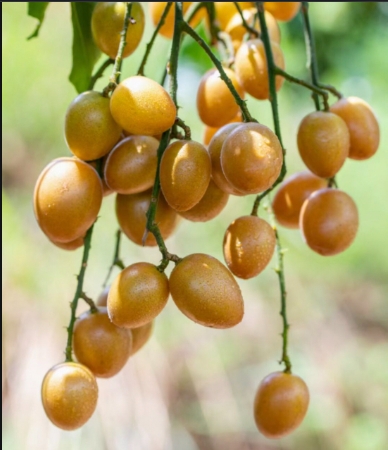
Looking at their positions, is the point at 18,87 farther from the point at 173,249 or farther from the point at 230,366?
the point at 230,366

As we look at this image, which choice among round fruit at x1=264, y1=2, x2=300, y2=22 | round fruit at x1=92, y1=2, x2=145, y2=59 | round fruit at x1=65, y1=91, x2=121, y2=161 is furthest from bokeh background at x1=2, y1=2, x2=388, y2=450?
round fruit at x1=65, y1=91, x2=121, y2=161

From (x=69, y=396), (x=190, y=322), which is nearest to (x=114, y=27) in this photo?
(x=69, y=396)

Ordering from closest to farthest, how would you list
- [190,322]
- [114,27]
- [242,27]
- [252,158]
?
[252,158] < [114,27] < [242,27] < [190,322]

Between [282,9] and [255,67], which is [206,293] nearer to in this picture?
[255,67]

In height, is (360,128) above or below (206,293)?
above

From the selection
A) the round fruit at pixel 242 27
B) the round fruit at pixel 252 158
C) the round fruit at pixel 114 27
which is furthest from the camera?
the round fruit at pixel 242 27

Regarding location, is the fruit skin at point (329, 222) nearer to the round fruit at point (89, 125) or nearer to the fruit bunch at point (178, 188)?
the fruit bunch at point (178, 188)

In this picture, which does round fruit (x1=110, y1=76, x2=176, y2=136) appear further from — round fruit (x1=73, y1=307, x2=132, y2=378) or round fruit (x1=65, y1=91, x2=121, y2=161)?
round fruit (x1=73, y1=307, x2=132, y2=378)

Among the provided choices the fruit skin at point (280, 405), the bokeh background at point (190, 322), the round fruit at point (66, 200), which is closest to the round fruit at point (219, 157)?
the round fruit at point (66, 200)
